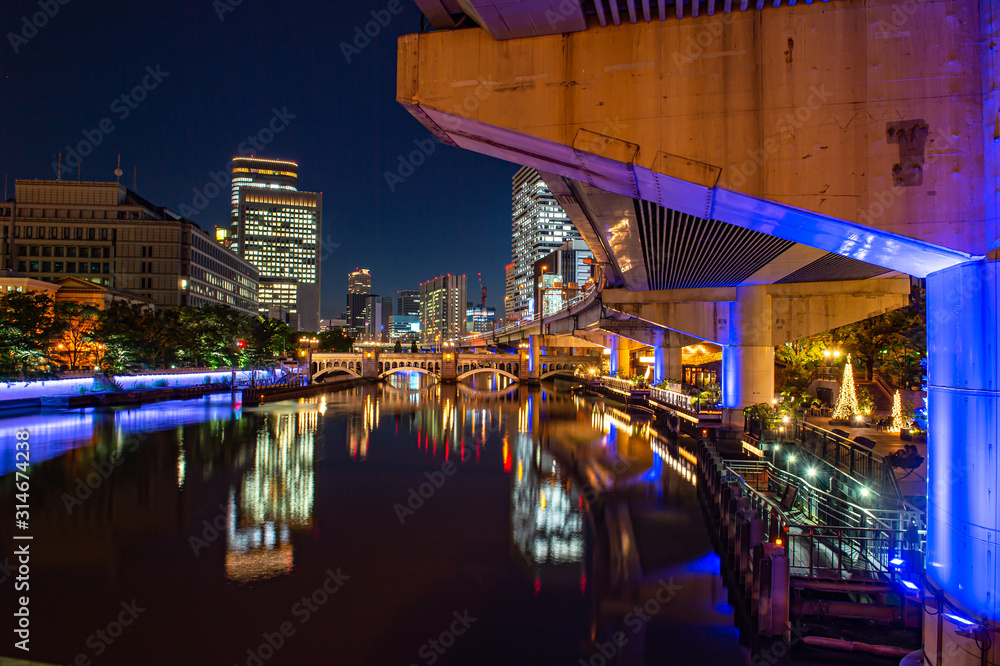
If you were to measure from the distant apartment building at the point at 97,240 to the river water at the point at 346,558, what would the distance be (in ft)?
226

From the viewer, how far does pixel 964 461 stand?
7.44m

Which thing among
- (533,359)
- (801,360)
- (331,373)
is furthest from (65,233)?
(801,360)

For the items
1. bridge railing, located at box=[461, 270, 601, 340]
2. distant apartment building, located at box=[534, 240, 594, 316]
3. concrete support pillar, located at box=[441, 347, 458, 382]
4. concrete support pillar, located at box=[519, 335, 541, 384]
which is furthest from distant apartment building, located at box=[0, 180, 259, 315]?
distant apartment building, located at box=[534, 240, 594, 316]

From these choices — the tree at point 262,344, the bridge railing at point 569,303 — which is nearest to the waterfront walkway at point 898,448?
the bridge railing at point 569,303

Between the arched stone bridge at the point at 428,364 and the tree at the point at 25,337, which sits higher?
the tree at the point at 25,337

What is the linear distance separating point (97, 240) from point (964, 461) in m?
115

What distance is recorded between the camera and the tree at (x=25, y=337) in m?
47.0

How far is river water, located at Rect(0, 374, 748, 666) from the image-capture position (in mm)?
12273

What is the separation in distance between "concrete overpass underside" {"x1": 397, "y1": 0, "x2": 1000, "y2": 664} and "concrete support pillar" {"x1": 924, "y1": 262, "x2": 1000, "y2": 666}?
25 mm

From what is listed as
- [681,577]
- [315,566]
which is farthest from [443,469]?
[681,577]

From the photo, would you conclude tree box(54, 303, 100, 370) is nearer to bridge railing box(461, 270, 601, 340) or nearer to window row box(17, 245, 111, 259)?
window row box(17, 245, 111, 259)

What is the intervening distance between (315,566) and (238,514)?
22.2 ft

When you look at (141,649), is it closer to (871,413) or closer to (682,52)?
(682,52)

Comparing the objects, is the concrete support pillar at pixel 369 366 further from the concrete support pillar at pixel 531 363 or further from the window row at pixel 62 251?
the window row at pixel 62 251
